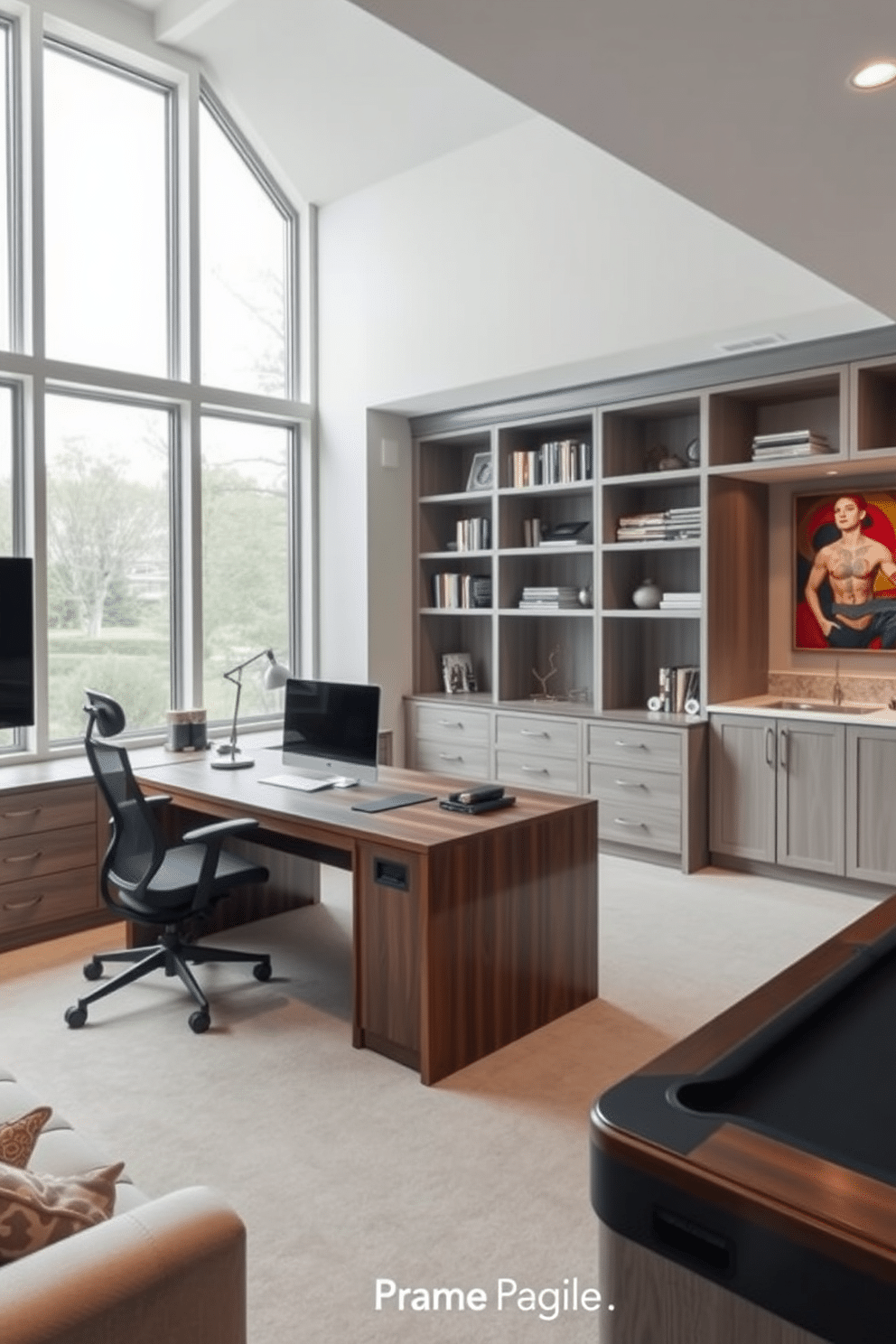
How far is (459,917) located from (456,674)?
11.6 ft

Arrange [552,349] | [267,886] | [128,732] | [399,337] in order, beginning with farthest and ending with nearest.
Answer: [399,337] → [128,732] → [552,349] → [267,886]

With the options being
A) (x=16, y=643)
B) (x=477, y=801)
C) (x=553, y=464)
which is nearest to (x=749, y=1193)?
(x=477, y=801)

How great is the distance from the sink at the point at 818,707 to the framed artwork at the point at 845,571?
0.95 ft

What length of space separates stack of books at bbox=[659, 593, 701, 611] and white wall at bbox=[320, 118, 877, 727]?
3.81ft

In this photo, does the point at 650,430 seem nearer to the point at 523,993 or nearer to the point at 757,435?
the point at 757,435

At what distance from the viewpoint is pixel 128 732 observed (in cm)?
523

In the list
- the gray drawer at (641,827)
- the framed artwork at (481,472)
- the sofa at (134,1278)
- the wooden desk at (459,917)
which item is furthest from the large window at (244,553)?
the sofa at (134,1278)

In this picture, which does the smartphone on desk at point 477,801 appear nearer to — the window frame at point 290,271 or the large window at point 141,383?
the large window at point 141,383

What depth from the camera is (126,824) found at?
3.35m

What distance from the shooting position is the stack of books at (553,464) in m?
5.46

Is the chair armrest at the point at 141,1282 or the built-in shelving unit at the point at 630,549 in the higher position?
the built-in shelving unit at the point at 630,549

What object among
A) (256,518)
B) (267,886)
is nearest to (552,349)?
(256,518)

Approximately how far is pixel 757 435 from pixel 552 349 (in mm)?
1175

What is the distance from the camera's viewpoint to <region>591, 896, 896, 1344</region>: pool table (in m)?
0.89
